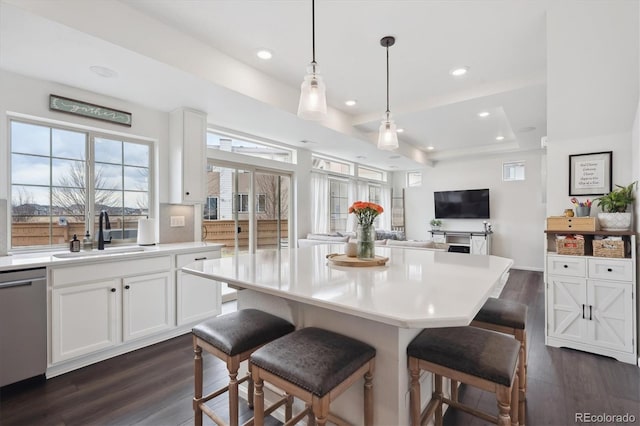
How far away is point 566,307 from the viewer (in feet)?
8.97

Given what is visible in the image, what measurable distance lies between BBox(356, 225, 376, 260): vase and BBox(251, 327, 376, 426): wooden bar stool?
630 mm

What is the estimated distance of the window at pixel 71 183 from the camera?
274 centimetres

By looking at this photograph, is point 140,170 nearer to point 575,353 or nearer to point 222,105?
point 222,105

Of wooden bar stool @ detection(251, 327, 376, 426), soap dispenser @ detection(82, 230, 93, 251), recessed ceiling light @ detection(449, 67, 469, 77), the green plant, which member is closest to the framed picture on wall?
the green plant

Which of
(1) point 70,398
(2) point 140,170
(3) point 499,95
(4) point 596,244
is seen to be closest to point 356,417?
(1) point 70,398

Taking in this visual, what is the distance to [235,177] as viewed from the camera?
457 centimetres

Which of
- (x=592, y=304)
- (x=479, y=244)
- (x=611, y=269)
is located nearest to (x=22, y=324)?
(x=592, y=304)

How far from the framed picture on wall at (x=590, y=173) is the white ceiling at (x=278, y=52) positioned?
105 centimetres

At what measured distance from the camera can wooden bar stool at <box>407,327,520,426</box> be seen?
1.18 metres

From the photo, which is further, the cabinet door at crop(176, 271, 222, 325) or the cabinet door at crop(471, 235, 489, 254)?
the cabinet door at crop(471, 235, 489, 254)

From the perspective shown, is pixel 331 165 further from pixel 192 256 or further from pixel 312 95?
pixel 312 95

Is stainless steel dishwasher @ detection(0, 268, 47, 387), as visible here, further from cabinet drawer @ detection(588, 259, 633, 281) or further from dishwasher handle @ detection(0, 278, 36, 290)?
cabinet drawer @ detection(588, 259, 633, 281)

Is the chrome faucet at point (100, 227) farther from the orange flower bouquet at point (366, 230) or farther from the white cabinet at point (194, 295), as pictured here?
the orange flower bouquet at point (366, 230)

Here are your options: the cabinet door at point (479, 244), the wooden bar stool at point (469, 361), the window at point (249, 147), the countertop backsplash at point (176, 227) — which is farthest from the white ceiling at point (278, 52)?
the cabinet door at point (479, 244)
